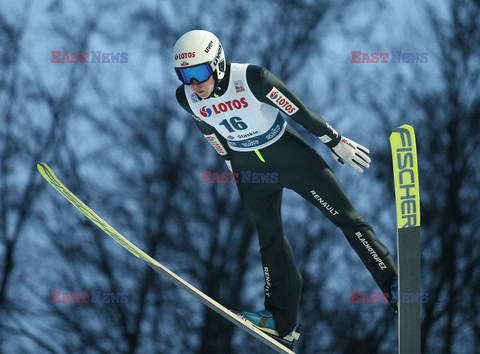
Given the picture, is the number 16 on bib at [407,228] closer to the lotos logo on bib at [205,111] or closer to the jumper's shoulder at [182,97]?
the lotos logo on bib at [205,111]

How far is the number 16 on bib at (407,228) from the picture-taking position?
476 cm

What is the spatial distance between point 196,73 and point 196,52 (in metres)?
0.14

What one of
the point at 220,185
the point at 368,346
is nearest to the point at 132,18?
the point at 220,185

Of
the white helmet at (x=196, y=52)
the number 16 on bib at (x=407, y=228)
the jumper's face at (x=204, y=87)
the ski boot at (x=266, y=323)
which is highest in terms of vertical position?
the white helmet at (x=196, y=52)

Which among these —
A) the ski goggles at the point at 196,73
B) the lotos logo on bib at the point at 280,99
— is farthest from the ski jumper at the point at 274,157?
the ski goggles at the point at 196,73

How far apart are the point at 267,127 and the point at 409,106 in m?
8.81

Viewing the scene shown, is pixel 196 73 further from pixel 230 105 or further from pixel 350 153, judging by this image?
pixel 350 153

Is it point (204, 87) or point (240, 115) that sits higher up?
point (204, 87)

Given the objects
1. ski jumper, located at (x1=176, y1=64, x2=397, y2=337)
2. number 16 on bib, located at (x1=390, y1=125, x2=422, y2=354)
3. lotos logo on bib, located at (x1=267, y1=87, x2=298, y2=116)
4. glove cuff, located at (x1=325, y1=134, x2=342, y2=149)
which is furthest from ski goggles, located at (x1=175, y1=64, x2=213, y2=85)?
number 16 on bib, located at (x1=390, y1=125, x2=422, y2=354)

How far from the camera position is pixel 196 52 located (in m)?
4.62

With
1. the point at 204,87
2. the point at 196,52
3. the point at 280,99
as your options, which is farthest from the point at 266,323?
the point at 196,52

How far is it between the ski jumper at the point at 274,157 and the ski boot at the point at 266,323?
0.65 feet

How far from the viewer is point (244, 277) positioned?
1258cm

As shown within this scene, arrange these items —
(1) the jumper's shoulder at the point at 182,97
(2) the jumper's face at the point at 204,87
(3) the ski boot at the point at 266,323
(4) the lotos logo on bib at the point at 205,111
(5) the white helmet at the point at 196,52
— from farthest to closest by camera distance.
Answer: (3) the ski boot at the point at 266,323, (1) the jumper's shoulder at the point at 182,97, (4) the lotos logo on bib at the point at 205,111, (2) the jumper's face at the point at 204,87, (5) the white helmet at the point at 196,52
